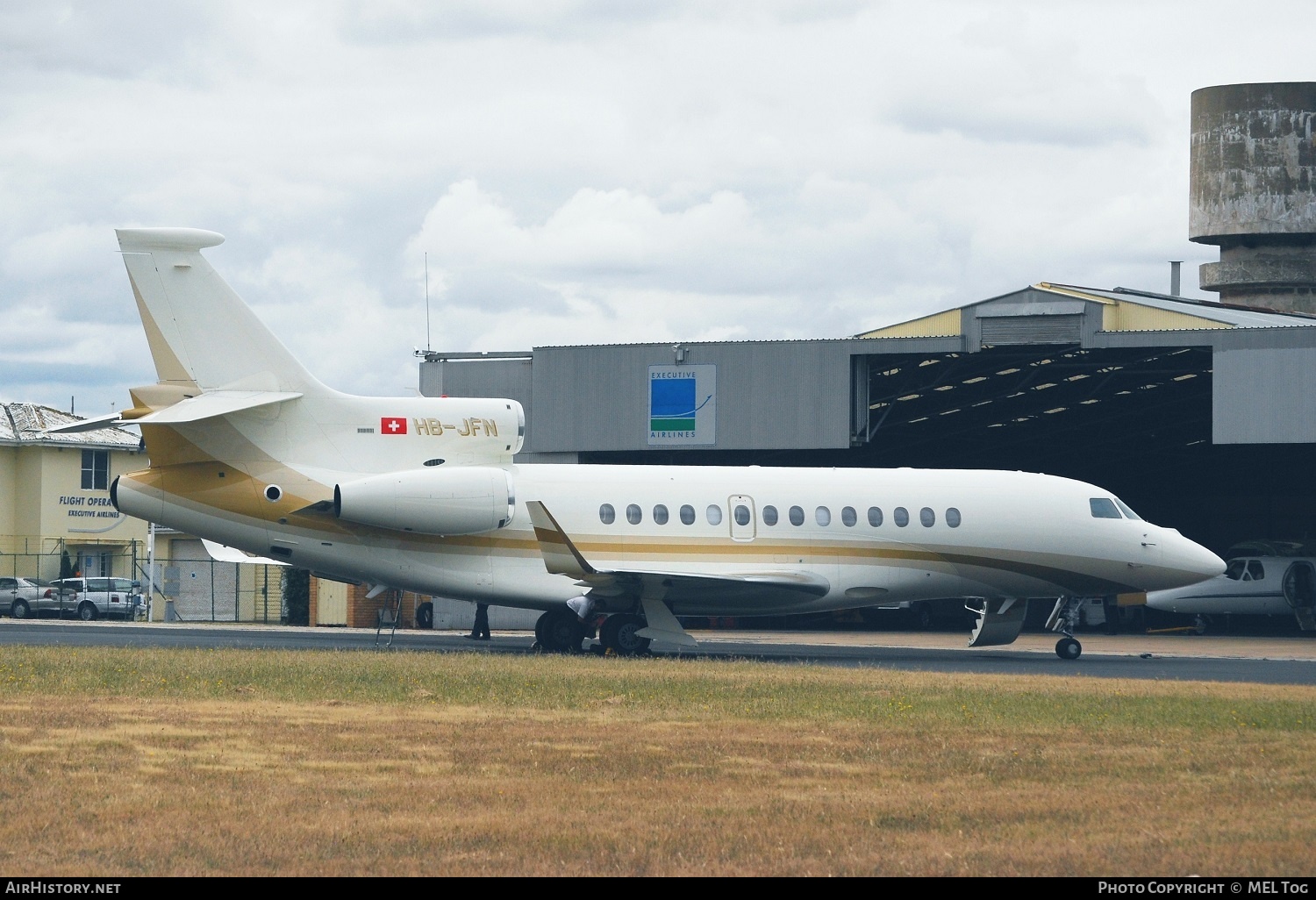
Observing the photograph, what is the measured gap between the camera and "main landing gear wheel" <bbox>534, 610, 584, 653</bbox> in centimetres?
2541

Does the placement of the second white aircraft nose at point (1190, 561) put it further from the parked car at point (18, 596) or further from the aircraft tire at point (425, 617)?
the parked car at point (18, 596)

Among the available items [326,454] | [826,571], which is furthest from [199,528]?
[826,571]

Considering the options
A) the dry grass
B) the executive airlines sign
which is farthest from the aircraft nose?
the executive airlines sign

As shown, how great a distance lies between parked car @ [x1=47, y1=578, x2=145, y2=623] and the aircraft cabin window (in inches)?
1168

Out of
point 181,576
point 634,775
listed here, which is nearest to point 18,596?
point 181,576

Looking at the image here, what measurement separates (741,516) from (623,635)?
2836 millimetres

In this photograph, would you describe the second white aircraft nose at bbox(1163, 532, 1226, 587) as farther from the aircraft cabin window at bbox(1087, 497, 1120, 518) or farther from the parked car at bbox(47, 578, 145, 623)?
the parked car at bbox(47, 578, 145, 623)

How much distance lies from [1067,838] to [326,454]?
1663 centimetres

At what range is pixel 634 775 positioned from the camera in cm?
1177

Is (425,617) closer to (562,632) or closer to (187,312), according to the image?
(562,632)

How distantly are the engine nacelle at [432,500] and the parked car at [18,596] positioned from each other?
1050 inches

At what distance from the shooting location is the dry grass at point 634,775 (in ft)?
29.1

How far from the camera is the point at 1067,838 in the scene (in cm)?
940
